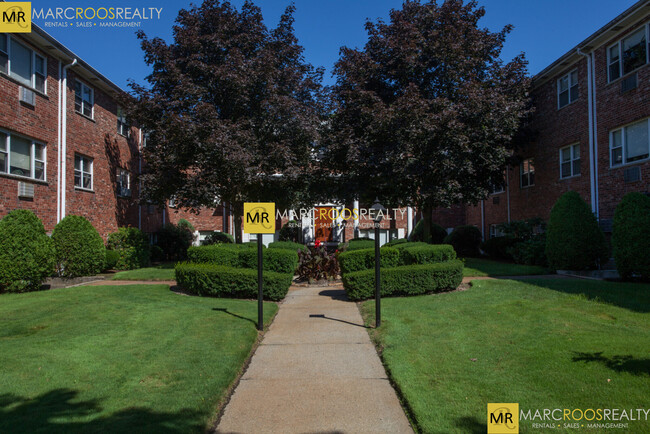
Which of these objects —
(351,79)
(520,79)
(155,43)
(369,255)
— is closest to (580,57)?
(520,79)

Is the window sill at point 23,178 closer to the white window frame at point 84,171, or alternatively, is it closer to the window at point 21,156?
the window at point 21,156

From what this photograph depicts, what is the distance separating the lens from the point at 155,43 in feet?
52.9

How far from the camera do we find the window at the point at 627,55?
12.3 m

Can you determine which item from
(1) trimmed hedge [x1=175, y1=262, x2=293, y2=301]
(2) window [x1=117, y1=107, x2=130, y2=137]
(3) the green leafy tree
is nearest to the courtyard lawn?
(1) trimmed hedge [x1=175, y1=262, x2=293, y2=301]

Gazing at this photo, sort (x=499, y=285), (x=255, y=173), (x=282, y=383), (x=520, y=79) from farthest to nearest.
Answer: (x=520, y=79)
(x=255, y=173)
(x=499, y=285)
(x=282, y=383)

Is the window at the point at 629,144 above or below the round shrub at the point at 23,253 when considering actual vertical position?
above

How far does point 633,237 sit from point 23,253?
1491cm

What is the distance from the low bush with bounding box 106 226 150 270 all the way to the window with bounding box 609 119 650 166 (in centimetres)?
1691

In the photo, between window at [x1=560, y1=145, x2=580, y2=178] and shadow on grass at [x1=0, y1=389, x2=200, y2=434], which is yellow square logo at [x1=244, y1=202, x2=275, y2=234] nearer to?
shadow on grass at [x1=0, y1=389, x2=200, y2=434]

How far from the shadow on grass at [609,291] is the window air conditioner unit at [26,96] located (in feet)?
47.2

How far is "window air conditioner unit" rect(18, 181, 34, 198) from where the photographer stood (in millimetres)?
12071

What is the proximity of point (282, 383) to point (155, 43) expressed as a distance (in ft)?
49.9

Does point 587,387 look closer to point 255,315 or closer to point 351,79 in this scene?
point 255,315

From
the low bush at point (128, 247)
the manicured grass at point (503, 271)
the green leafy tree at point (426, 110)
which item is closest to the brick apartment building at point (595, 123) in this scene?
the green leafy tree at point (426, 110)
